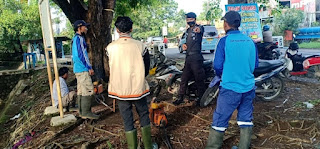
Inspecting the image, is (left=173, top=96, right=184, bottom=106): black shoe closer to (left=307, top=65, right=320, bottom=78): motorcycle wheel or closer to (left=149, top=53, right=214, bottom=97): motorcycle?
A: (left=149, top=53, right=214, bottom=97): motorcycle

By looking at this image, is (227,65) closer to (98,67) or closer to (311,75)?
(98,67)

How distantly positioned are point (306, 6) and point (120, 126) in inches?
1055

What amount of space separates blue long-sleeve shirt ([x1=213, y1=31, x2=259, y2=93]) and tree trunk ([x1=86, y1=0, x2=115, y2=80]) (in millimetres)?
4106

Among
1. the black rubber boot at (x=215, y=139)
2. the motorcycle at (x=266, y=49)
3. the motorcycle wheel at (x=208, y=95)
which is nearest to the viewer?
the black rubber boot at (x=215, y=139)

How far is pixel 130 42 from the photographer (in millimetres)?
3086

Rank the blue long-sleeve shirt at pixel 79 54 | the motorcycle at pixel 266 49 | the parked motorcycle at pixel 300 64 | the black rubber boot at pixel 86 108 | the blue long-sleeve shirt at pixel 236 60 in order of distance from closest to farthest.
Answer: the blue long-sleeve shirt at pixel 236 60, the blue long-sleeve shirt at pixel 79 54, the black rubber boot at pixel 86 108, the parked motorcycle at pixel 300 64, the motorcycle at pixel 266 49

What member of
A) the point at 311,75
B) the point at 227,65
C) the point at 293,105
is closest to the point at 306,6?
the point at 311,75

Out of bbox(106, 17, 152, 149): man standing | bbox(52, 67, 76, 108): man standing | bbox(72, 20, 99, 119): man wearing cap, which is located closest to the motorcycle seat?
bbox(106, 17, 152, 149): man standing

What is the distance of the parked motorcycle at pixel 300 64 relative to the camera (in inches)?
274

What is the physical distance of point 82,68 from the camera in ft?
14.9

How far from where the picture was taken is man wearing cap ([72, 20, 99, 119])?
14.5ft

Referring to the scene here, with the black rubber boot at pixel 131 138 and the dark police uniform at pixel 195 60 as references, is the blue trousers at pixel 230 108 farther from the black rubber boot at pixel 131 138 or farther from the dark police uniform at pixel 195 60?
the dark police uniform at pixel 195 60

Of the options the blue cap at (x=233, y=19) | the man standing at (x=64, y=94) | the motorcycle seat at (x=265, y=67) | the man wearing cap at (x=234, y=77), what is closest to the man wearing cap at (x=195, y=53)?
the motorcycle seat at (x=265, y=67)

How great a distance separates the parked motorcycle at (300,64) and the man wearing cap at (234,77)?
4.53m
